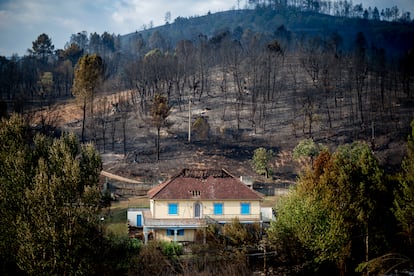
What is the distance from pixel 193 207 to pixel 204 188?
149 centimetres

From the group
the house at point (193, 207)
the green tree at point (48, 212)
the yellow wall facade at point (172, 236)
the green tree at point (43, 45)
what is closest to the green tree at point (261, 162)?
the house at point (193, 207)

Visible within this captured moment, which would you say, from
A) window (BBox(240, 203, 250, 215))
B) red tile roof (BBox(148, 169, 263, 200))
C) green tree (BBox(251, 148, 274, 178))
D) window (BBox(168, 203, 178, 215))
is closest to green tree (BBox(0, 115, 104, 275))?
window (BBox(168, 203, 178, 215))

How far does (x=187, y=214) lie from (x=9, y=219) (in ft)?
38.2

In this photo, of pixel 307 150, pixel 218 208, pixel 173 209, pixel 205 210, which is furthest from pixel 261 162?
pixel 173 209

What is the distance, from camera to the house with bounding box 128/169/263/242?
92.9 ft

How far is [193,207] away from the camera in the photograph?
29.5 m

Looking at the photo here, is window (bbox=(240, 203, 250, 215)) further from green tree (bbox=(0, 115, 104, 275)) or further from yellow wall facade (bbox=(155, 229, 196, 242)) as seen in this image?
green tree (bbox=(0, 115, 104, 275))

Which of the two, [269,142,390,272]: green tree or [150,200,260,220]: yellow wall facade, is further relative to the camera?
[150,200,260,220]: yellow wall facade

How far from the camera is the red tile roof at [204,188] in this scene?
29.5 metres

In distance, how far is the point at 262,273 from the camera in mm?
24203

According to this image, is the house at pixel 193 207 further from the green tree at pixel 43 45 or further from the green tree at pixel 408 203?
the green tree at pixel 43 45

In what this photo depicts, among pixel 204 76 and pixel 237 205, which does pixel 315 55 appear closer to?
pixel 204 76

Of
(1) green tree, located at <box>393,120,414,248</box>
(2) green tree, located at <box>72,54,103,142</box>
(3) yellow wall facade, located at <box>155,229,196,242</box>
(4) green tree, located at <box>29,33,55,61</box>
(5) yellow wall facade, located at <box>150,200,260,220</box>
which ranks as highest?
(4) green tree, located at <box>29,33,55,61</box>

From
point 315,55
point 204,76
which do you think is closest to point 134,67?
point 204,76
